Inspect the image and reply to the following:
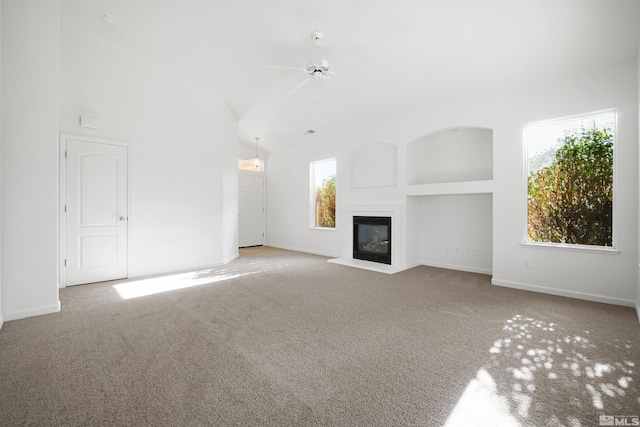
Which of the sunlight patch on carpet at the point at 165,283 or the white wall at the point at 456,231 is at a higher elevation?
the white wall at the point at 456,231

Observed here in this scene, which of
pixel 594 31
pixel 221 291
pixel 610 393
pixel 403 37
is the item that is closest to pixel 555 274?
Result: pixel 610 393

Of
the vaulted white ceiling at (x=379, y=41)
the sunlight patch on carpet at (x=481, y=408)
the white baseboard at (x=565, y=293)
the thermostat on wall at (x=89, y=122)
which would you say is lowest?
the sunlight patch on carpet at (x=481, y=408)

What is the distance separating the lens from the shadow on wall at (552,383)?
1601 mm

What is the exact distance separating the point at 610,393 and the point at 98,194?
592cm

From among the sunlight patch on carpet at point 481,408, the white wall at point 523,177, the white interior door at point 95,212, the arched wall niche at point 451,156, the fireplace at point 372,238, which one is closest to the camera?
the sunlight patch on carpet at point 481,408

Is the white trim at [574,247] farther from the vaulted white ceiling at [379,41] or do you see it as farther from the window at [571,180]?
the vaulted white ceiling at [379,41]

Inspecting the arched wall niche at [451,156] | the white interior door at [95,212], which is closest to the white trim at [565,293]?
the arched wall niche at [451,156]

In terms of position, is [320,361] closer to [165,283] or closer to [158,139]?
[165,283]

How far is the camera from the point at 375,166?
6145mm

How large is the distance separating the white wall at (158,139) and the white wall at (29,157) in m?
1.17

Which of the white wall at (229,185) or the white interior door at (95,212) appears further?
the white wall at (229,185)

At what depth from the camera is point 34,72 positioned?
302 centimetres

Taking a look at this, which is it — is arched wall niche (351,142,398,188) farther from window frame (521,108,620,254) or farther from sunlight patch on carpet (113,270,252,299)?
sunlight patch on carpet (113,270,252,299)

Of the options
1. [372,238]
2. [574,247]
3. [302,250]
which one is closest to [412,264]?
[372,238]
